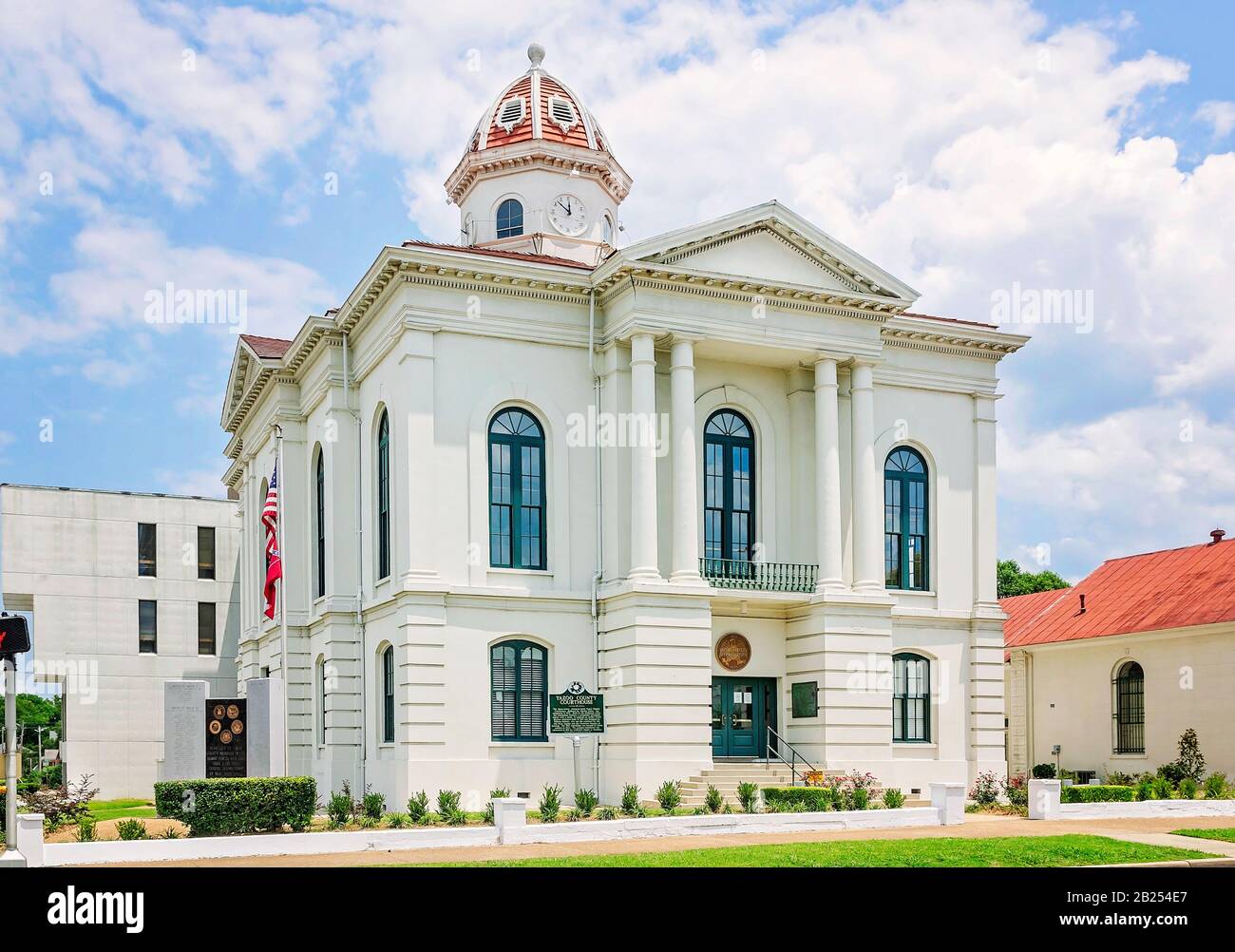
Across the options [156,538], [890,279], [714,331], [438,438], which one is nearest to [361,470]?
[438,438]

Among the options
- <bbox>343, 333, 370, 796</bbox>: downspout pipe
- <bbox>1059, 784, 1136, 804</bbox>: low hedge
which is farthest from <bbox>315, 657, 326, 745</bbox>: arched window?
<bbox>1059, 784, 1136, 804</bbox>: low hedge

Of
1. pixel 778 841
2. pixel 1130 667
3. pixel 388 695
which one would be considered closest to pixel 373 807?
→ pixel 388 695

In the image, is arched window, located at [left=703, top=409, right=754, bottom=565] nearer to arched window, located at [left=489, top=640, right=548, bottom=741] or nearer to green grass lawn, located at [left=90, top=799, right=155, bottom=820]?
arched window, located at [left=489, top=640, right=548, bottom=741]

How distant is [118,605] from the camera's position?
5941 centimetres

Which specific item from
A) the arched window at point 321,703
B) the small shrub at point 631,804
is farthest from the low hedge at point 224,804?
the arched window at point 321,703

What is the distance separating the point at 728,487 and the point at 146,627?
33922mm

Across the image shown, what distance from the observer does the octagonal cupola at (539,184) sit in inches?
1658

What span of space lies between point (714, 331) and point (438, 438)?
275 inches

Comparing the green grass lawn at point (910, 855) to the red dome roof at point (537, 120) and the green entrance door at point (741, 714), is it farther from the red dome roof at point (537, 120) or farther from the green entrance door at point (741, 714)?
the red dome roof at point (537, 120)

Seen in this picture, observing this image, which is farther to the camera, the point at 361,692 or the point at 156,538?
the point at 156,538

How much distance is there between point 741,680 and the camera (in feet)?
114

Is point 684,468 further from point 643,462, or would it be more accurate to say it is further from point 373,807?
point 373,807

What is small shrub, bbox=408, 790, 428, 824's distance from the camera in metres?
28.6
